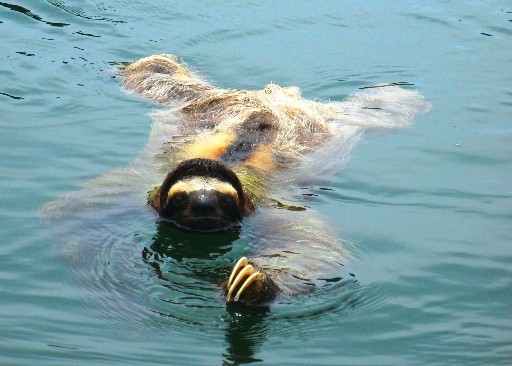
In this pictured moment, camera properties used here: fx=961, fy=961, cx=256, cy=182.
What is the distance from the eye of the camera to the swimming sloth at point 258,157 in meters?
7.13

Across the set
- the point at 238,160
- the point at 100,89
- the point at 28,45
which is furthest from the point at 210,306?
the point at 28,45

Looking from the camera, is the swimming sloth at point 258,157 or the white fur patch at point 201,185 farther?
the white fur patch at point 201,185

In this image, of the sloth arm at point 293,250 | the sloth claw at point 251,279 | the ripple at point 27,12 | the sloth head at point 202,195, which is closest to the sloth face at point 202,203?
the sloth head at point 202,195

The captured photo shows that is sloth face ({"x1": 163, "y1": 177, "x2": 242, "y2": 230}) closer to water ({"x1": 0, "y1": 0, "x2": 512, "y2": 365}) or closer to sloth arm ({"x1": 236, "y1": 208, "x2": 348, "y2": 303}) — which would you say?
water ({"x1": 0, "y1": 0, "x2": 512, "y2": 365})

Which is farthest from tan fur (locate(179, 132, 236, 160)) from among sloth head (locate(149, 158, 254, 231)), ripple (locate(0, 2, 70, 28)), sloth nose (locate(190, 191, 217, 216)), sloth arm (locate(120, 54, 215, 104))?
ripple (locate(0, 2, 70, 28))

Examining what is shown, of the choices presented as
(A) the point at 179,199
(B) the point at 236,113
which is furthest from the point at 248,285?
(B) the point at 236,113

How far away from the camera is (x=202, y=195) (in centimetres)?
733

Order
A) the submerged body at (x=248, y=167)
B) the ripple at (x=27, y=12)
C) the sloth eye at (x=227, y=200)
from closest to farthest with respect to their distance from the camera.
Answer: the submerged body at (x=248, y=167) < the sloth eye at (x=227, y=200) < the ripple at (x=27, y=12)

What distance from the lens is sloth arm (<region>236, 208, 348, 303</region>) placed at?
22.1ft

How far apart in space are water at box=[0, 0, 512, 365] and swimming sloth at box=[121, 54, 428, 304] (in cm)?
20

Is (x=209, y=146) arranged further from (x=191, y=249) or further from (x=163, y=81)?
(x=163, y=81)

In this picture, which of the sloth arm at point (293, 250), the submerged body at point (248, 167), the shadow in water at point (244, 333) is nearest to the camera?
the shadow in water at point (244, 333)

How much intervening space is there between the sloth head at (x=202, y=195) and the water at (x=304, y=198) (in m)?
0.16

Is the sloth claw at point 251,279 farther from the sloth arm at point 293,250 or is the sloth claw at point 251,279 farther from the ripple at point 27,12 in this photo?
the ripple at point 27,12
